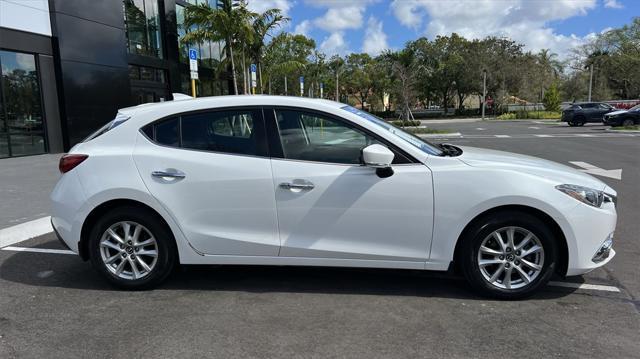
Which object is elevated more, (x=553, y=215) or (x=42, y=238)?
(x=553, y=215)

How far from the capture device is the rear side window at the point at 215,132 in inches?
166

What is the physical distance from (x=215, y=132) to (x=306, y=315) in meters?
1.71

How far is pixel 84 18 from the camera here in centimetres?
1681

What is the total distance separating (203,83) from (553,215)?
83.3ft

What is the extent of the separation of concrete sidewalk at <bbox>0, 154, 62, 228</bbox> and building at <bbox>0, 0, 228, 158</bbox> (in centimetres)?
132

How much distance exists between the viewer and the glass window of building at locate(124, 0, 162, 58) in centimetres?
2005

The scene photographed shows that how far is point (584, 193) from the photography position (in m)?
3.95

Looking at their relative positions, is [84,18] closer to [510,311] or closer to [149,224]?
[149,224]

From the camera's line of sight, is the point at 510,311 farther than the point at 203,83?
No

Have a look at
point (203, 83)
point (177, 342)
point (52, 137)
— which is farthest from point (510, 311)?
point (203, 83)

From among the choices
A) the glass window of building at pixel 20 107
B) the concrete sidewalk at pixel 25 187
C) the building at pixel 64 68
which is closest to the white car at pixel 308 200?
the concrete sidewalk at pixel 25 187

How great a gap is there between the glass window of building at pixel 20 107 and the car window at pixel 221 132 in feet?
43.3

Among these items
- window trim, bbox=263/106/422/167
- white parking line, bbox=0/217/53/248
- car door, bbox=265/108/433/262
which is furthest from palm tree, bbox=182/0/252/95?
car door, bbox=265/108/433/262

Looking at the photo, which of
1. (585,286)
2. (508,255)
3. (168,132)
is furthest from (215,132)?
(585,286)
